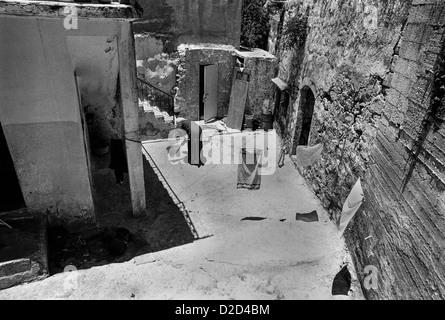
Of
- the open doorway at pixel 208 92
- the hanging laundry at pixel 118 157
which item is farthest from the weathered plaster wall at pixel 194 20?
the hanging laundry at pixel 118 157

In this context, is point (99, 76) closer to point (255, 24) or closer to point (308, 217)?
point (308, 217)

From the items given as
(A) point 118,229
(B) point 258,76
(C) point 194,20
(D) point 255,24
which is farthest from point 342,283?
(D) point 255,24

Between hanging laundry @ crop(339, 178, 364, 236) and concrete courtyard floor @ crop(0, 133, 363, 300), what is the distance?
0.82 m

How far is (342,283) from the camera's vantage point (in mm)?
5527

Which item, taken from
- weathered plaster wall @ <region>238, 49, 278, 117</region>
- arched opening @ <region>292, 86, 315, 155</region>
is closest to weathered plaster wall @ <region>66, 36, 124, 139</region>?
arched opening @ <region>292, 86, 315, 155</region>

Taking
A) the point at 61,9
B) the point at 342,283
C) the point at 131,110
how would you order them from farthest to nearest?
the point at 131,110, the point at 342,283, the point at 61,9

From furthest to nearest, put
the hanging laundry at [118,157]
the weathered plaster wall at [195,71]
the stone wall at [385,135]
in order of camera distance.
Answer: the weathered plaster wall at [195,71] → the hanging laundry at [118,157] → the stone wall at [385,135]

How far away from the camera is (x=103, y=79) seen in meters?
6.79

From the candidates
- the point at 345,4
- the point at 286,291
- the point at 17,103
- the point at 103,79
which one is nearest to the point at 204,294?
the point at 286,291

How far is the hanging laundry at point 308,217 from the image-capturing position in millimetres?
7219

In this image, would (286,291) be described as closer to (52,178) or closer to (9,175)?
(52,178)

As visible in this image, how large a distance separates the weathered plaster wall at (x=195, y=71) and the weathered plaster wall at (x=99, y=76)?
3.98 meters

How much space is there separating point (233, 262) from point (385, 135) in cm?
374

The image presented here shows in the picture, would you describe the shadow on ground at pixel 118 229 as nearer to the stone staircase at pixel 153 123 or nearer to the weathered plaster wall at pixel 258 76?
the stone staircase at pixel 153 123
